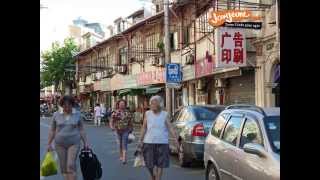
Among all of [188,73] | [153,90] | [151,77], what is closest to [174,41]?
[151,77]

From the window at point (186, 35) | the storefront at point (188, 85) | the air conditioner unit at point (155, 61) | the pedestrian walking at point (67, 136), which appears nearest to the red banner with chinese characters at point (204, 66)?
the storefront at point (188, 85)

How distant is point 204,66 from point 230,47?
20.8 ft

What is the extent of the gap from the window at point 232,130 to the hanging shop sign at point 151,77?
28901 mm

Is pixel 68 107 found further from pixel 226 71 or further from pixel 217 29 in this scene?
pixel 226 71

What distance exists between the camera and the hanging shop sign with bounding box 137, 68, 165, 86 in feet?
127

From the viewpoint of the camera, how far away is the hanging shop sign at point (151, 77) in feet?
127

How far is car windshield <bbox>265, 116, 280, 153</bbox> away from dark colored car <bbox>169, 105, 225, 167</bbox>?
5376 millimetres

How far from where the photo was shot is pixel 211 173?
891 cm

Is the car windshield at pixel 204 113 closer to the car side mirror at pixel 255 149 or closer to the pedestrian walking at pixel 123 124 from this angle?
the pedestrian walking at pixel 123 124

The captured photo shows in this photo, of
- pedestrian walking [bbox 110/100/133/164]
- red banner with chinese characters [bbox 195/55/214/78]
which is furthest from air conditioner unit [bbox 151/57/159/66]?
pedestrian walking [bbox 110/100/133/164]

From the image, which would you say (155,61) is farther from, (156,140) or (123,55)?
(156,140)

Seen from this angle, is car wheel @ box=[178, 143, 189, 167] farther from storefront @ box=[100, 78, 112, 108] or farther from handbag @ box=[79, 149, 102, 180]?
storefront @ box=[100, 78, 112, 108]

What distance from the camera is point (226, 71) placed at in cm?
2667
